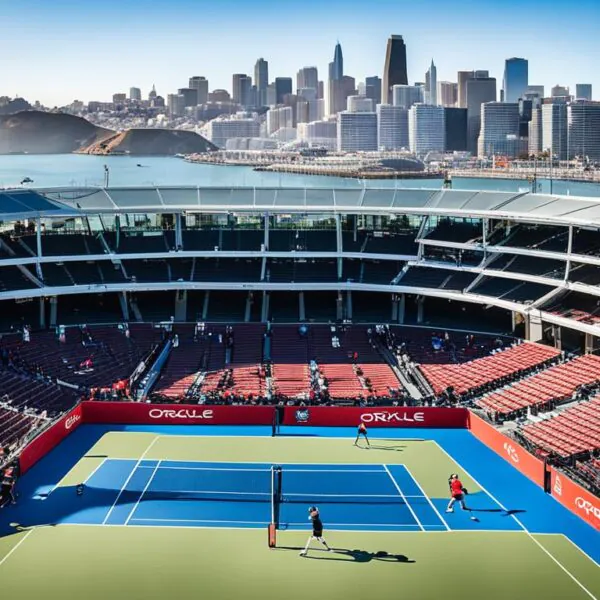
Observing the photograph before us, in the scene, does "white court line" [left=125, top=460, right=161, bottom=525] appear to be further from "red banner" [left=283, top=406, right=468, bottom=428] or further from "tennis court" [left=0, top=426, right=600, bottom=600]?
"red banner" [left=283, top=406, right=468, bottom=428]

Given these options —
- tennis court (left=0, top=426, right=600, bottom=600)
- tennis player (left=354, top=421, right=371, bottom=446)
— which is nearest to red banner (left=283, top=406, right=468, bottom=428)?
tennis player (left=354, top=421, right=371, bottom=446)

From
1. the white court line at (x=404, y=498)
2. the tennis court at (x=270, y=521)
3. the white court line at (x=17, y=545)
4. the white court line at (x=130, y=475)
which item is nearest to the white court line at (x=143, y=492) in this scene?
the tennis court at (x=270, y=521)

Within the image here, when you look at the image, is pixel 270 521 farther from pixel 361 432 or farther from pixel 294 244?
pixel 294 244

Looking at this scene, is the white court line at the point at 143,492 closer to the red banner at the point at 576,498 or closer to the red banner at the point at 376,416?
the red banner at the point at 376,416

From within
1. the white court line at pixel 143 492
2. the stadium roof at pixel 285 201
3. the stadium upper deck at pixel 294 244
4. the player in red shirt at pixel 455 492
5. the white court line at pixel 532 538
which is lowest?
the white court line at pixel 532 538

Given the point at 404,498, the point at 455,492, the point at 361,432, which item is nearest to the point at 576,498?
the point at 455,492

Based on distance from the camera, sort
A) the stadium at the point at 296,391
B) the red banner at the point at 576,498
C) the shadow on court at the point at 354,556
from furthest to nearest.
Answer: the red banner at the point at 576,498, the stadium at the point at 296,391, the shadow on court at the point at 354,556
